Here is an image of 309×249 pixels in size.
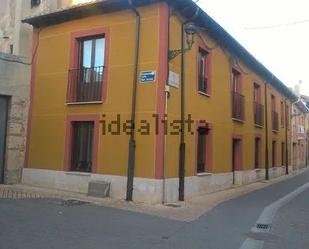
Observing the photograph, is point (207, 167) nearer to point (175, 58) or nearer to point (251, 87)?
point (175, 58)

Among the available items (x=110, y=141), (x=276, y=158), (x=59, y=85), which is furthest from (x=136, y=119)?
(x=276, y=158)

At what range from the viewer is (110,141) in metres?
13.6

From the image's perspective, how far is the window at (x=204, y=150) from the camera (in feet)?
52.0

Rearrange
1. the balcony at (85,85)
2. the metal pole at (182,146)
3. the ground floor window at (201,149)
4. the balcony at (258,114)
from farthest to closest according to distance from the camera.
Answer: the balcony at (258,114)
the ground floor window at (201,149)
the balcony at (85,85)
the metal pole at (182,146)

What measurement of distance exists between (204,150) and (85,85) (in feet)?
15.7

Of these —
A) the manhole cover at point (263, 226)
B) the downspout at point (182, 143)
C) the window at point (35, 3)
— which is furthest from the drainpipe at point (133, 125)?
the window at point (35, 3)

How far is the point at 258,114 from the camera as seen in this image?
915 inches

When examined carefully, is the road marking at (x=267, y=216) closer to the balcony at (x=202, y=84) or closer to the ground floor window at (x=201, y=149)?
the ground floor window at (x=201, y=149)

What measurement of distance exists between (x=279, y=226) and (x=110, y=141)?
18.3ft

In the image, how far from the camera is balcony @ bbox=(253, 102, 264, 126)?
2275 centimetres

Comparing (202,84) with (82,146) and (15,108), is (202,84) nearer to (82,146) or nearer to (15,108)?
(82,146)

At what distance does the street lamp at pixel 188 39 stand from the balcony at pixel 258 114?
9.45 metres

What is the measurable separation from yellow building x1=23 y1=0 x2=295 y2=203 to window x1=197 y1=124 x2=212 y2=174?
0.03 meters

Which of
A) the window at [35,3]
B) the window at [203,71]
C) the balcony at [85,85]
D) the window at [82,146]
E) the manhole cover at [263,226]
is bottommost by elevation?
the manhole cover at [263,226]
